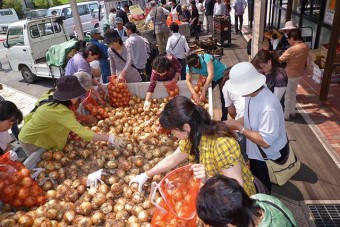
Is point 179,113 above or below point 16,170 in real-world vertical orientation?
above

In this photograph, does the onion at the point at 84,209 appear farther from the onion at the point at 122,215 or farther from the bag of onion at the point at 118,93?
the bag of onion at the point at 118,93

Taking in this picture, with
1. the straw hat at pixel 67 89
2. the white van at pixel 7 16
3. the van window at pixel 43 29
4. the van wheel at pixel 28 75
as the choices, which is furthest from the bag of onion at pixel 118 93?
the white van at pixel 7 16

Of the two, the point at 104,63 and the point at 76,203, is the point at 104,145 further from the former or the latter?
the point at 104,63

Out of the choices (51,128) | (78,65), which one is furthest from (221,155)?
(78,65)

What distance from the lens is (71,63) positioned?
4844 millimetres

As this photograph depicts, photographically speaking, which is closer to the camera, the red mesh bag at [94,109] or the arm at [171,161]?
the arm at [171,161]

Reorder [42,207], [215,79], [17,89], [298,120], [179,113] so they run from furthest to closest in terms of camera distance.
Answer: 1. [17,89]
2. [298,120]
3. [215,79]
4. [42,207]
5. [179,113]

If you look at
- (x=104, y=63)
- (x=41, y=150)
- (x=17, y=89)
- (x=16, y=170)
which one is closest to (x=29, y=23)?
(x=17, y=89)

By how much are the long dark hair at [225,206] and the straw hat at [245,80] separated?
1172 millimetres

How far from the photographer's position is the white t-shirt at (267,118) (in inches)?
95.7

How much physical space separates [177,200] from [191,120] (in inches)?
30.2

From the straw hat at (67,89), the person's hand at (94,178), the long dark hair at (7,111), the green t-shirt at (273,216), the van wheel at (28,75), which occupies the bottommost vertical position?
the van wheel at (28,75)

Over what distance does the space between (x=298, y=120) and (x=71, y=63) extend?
4416 mm

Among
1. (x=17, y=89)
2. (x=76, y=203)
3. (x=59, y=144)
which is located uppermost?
(x=59, y=144)
